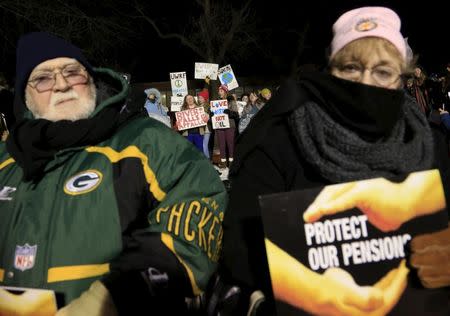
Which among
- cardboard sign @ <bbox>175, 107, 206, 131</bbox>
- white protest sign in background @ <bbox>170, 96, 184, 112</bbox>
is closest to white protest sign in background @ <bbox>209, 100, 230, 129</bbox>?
cardboard sign @ <bbox>175, 107, 206, 131</bbox>

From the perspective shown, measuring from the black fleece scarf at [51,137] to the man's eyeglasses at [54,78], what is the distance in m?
0.22

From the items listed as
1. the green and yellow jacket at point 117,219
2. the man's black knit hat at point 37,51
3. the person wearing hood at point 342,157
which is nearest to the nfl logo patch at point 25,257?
the green and yellow jacket at point 117,219

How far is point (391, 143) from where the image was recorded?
170 cm

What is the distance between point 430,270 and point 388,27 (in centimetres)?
88

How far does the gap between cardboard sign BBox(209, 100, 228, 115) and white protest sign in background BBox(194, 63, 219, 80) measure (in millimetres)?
1241

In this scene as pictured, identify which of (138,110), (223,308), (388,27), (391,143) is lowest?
(223,308)

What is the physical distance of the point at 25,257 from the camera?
6.21 ft

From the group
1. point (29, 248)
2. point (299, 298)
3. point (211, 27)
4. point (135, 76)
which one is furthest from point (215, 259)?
point (135, 76)

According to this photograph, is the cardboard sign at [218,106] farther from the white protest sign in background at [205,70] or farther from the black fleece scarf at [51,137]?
the black fleece scarf at [51,137]

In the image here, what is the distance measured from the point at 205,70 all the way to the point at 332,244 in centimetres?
1251

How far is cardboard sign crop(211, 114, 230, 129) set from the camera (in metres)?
12.6

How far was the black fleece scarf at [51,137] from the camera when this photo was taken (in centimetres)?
202

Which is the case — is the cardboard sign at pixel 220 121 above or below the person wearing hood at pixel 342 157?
above

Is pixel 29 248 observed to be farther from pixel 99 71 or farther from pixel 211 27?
pixel 211 27
